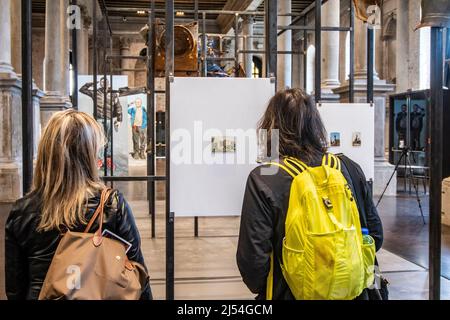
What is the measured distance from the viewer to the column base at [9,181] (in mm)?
10008

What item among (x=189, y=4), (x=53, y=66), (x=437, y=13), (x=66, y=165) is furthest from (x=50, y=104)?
(x=66, y=165)

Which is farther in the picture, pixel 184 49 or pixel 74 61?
pixel 184 49

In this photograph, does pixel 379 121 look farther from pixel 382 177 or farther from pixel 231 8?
pixel 231 8

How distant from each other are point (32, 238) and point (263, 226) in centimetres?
83

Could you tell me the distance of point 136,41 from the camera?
103ft

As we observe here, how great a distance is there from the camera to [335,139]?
3645 mm

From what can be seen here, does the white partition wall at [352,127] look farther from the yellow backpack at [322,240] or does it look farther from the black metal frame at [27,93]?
the black metal frame at [27,93]

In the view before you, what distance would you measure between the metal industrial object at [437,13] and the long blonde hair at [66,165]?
6.99 ft

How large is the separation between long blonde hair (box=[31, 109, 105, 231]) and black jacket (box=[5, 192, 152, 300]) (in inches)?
1.5

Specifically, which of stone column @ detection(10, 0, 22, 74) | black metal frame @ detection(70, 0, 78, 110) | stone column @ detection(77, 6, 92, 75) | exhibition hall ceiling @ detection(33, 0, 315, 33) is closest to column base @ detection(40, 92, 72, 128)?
stone column @ detection(10, 0, 22, 74)
